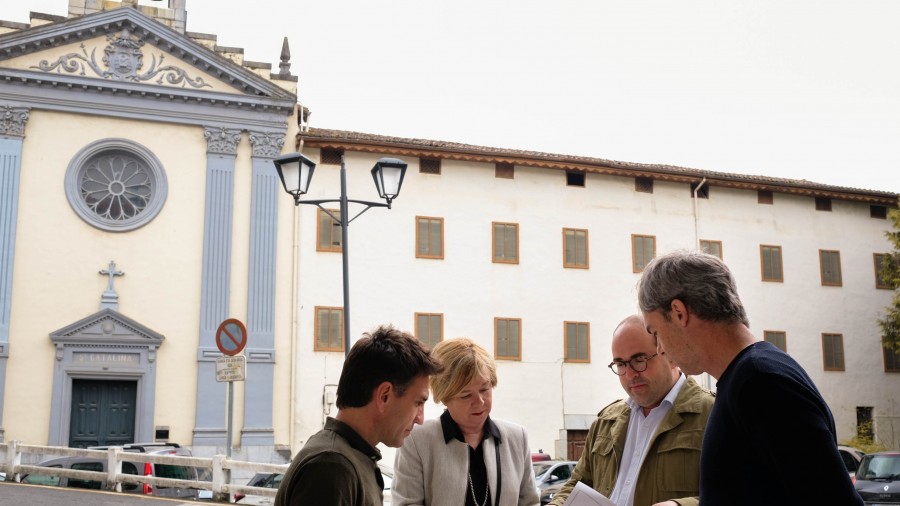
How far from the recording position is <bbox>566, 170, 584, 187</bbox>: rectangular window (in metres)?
29.4

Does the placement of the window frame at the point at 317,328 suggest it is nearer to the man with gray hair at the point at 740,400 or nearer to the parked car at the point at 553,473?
the parked car at the point at 553,473

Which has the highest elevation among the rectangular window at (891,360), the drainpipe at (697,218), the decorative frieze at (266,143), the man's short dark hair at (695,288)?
the decorative frieze at (266,143)

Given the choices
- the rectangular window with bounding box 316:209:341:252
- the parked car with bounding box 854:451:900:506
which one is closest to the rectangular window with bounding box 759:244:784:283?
the rectangular window with bounding box 316:209:341:252

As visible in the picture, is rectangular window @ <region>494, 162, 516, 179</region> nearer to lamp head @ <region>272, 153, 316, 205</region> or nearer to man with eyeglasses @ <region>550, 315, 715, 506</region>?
lamp head @ <region>272, 153, 316, 205</region>

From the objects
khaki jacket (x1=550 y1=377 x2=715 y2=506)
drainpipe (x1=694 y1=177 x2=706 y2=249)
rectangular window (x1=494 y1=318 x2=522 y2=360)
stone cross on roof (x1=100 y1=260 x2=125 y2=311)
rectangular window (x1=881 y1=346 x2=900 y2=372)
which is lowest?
khaki jacket (x1=550 y1=377 x2=715 y2=506)

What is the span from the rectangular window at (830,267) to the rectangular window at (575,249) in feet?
29.4

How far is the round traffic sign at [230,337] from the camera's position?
40.7 feet

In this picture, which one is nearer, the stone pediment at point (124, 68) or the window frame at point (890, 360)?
the stone pediment at point (124, 68)

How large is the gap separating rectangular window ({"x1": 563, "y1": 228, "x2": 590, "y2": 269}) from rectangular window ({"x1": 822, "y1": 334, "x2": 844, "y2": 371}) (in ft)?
29.9

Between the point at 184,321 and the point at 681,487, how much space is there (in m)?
23.7

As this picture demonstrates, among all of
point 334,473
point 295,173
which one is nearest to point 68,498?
point 295,173

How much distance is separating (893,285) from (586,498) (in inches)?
1259

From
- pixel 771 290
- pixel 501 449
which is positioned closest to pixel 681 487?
pixel 501 449

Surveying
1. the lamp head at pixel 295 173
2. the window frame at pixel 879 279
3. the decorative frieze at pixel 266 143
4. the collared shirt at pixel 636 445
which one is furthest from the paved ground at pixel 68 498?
the window frame at pixel 879 279
